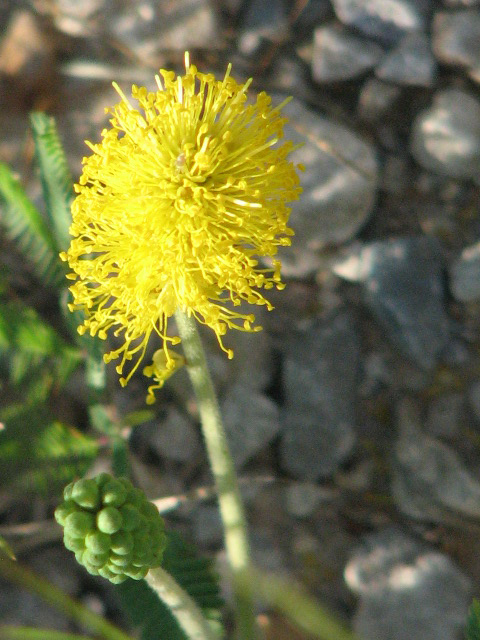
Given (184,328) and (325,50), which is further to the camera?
(325,50)

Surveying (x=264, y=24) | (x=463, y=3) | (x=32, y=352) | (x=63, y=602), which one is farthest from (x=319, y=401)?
(x=463, y=3)

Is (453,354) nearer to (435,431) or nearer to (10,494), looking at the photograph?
(435,431)

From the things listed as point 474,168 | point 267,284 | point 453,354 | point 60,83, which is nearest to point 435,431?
point 453,354

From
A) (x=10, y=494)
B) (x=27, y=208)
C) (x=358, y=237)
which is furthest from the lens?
(x=358, y=237)

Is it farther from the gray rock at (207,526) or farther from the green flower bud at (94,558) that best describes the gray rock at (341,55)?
the green flower bud at (94,558)

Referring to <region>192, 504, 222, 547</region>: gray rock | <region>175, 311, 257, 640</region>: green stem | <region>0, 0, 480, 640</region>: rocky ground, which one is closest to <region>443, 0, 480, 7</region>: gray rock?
<region>0, 0, 480, 640</region>: rocky ground

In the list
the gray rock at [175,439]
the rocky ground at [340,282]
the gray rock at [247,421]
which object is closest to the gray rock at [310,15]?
the rocky ground at [340,282]

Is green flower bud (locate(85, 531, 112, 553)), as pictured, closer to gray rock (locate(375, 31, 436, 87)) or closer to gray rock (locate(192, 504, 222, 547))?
gray rock (locate(192, 504, 222, 547))

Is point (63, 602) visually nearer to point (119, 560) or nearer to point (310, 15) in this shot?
point (119, 560)
